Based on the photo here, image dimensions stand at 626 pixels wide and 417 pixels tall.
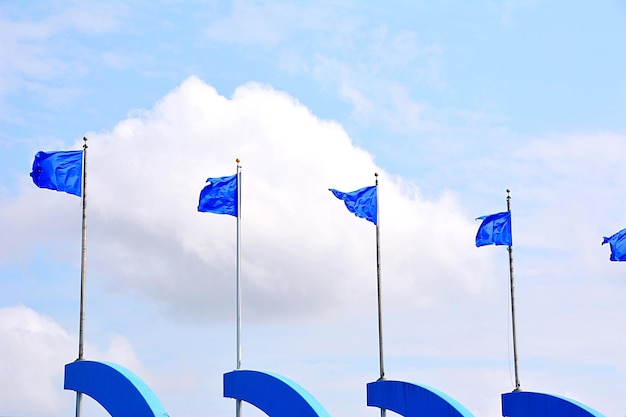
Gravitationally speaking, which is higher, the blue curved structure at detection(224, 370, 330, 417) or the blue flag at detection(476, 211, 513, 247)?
the blue flag at detection(476, 211, 513, 247)

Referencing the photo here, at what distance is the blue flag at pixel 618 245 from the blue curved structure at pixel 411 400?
8.42 metres

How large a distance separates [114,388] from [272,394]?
4.48m

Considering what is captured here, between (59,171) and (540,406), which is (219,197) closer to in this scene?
(59,171)

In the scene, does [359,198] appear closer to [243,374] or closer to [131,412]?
[243,374]

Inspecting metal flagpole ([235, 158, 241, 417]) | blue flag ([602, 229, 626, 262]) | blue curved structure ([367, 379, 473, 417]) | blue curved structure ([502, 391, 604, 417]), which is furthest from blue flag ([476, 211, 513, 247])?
metal flagpole ([235, 158, 241, 417])

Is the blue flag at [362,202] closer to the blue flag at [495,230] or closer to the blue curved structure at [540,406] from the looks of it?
the blue flag at [495,230]

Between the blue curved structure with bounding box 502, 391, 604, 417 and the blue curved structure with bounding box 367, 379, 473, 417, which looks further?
the blue curved structure with bounding box 502, 391, 604, 417

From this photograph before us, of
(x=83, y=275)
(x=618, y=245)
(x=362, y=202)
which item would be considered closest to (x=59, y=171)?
(x=83, y=275)

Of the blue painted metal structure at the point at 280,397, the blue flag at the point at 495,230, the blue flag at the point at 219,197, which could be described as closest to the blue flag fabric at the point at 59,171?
the blue flag at the point at 219,197

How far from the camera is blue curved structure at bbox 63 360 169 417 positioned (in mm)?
27844

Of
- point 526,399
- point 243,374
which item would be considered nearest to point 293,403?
point 243,374

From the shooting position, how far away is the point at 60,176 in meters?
30.8

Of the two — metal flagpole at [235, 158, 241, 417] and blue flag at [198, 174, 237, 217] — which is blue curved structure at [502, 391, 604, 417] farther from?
blue flag at [198, 174, 237, 217]

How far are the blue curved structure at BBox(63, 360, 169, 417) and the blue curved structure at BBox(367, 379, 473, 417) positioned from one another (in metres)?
8.48
